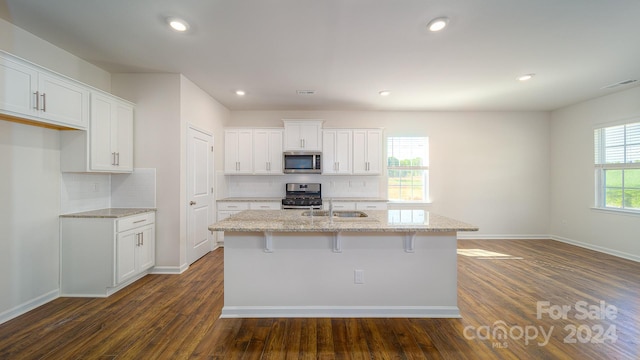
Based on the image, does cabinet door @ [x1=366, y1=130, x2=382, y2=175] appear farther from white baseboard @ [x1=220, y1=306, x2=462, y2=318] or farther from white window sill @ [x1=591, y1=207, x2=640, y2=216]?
white window sill @ [x1=591, y1=207, x2=640, y2=216]

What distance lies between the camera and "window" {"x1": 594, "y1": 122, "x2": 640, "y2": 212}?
3.89m

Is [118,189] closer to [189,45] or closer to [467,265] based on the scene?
[189,45]

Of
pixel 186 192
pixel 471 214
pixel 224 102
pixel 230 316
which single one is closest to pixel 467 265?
pixel 471 214

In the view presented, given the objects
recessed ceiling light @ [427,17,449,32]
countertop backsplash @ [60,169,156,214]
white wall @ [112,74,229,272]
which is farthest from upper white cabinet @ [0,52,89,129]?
recessed ceiling light @ [427,17,449,32]

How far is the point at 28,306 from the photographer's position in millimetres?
2369

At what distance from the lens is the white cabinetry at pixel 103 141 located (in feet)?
8.77

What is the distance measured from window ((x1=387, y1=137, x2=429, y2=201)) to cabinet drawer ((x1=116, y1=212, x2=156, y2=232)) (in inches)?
170

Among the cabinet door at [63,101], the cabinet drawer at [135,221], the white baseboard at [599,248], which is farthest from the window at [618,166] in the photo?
the cabinet door at [63,101]

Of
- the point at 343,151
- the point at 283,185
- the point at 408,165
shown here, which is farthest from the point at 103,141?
the point at 408,165

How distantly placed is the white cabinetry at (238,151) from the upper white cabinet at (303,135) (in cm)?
76

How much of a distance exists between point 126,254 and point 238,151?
2.56 m

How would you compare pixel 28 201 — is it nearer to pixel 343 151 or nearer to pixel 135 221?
pixel 135 221

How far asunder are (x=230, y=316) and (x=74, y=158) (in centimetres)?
249

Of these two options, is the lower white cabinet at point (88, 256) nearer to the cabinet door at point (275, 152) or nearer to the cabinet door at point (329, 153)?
the cabinet door at point (275, 152)
